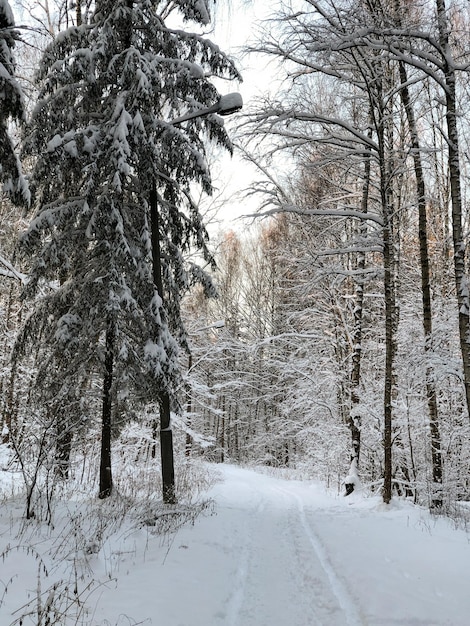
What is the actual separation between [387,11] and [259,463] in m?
26.5

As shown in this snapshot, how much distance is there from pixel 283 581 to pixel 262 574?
13.1 inches

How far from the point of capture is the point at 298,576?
493 cm

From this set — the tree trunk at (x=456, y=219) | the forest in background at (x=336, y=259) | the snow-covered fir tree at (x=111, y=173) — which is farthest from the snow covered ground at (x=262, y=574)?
the snow-covered fir tree at (x=111, y=173)

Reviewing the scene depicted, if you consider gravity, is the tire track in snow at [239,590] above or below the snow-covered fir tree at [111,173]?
below

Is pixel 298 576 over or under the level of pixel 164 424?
under

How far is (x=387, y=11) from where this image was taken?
7.70 meters

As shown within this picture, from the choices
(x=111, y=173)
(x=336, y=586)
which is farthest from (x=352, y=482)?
(x=111, y=173)

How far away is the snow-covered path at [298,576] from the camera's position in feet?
12.3

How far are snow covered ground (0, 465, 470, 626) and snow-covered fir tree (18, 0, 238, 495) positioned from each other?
2818mm

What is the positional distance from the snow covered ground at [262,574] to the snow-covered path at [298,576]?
0.01m

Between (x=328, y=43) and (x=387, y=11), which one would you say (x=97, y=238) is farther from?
(x=387, y=11)

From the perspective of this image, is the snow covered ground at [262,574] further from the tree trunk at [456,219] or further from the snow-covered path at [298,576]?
the tree trunk at [456,219]

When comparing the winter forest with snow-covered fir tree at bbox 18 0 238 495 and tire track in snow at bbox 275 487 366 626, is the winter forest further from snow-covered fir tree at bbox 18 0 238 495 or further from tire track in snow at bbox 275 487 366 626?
tire track in snow at bbox 275 487 366 626

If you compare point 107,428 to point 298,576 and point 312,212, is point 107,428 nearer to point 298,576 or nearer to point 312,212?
point 298,576
